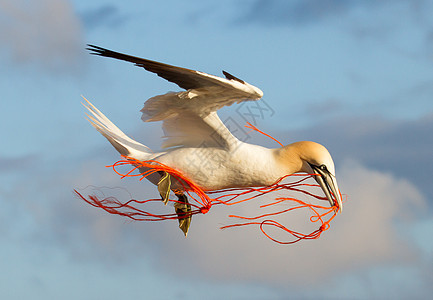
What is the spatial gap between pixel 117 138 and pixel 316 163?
6.73ft

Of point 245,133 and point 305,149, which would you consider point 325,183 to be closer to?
point 305,149

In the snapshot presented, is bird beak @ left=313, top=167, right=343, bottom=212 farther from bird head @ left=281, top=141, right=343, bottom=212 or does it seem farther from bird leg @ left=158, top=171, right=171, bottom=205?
bird leg @ left=158, top=171, right=171, bottom=205

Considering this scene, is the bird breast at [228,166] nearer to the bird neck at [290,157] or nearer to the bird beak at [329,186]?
the bird neck at [290,157]

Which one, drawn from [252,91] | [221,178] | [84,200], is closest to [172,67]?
[252,91]

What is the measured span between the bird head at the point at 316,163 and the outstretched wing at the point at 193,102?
56cm

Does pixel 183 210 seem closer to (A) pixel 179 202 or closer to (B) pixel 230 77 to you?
(A) pixel 179 202

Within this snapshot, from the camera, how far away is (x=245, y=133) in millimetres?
7078

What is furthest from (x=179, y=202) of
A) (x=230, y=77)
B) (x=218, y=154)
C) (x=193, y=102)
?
(x=230, y=77)

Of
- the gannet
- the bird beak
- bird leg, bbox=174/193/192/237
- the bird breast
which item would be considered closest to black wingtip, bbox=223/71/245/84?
the gannet

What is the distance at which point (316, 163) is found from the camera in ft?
21.7

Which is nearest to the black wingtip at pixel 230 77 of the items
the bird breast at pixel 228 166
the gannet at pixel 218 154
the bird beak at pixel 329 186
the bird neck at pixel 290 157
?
the gannet at pixel 218 154

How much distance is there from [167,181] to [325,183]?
59.7 inches

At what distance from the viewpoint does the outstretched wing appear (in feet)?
20.2

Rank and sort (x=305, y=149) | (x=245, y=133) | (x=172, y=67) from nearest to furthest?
(x=172, y=67), (x=305, y=149), (x=245, y=133)
